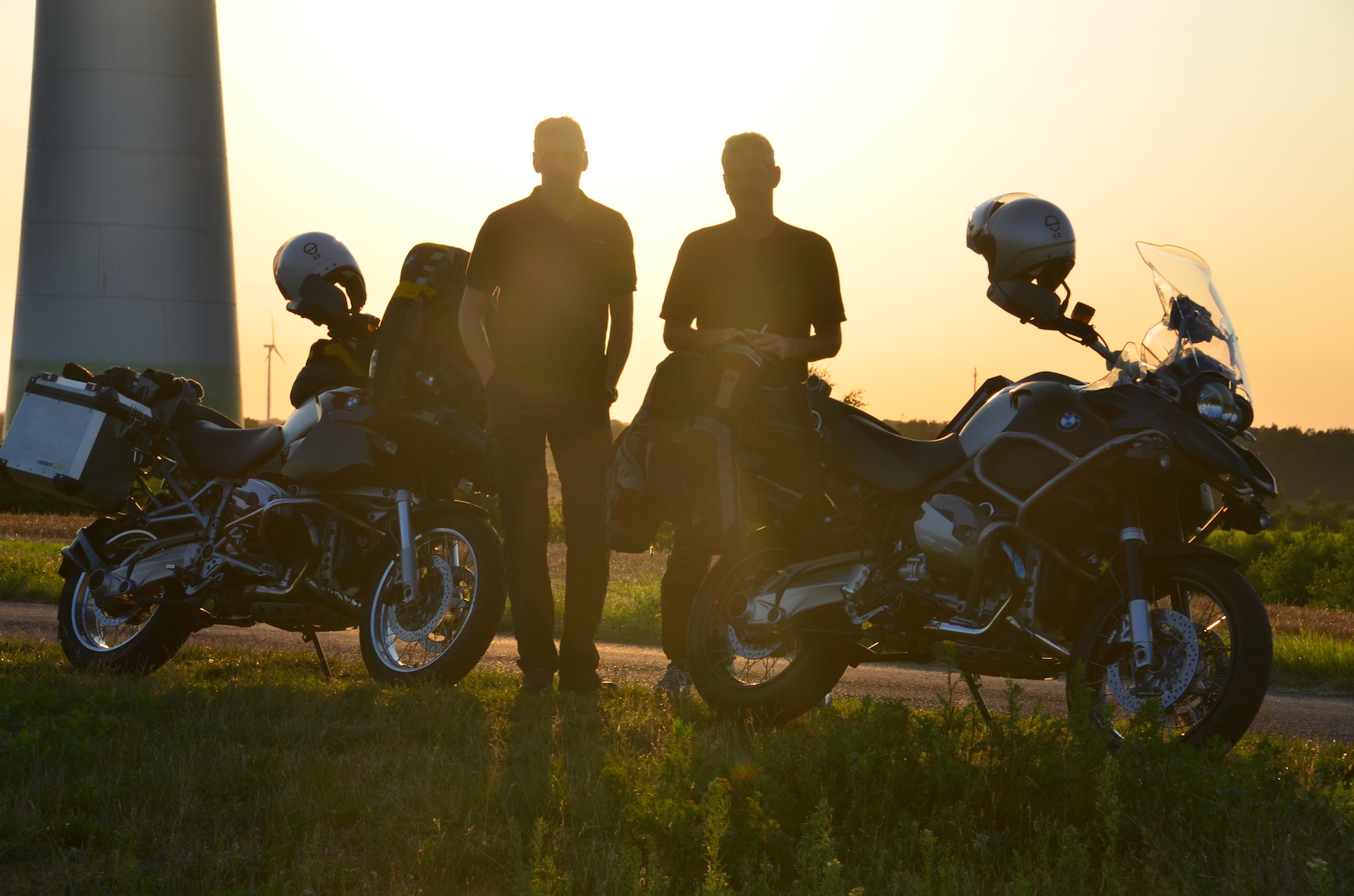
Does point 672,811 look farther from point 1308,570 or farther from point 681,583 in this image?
point 1308,570

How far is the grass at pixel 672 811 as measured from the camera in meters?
2.89

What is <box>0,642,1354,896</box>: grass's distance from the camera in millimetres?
2887

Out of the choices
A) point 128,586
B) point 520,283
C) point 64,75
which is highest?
point 64,75

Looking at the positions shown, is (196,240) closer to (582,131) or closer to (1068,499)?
(582,131)

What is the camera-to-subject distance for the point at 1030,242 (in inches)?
177

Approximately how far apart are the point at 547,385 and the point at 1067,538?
8.36 feet

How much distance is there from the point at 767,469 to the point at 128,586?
11.3ft

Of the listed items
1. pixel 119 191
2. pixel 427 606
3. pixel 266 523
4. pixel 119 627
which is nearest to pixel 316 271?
pixel 266 523

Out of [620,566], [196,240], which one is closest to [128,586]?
[620,566]

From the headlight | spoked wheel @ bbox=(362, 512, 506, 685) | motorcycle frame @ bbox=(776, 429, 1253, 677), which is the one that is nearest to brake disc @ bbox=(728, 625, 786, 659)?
motorcycle frame @ bbox=(776, 429, 1253, 677)

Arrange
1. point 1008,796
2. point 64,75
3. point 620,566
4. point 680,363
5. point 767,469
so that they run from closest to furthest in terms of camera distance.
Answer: point 1008,796 < point 767,469 < point 680,363 < point 620,566 < point 64,75

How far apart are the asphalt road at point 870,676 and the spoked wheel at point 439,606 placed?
1.14 m

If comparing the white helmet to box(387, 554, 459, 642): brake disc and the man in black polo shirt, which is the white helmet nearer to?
the man in black polo shirt

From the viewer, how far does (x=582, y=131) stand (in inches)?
226
